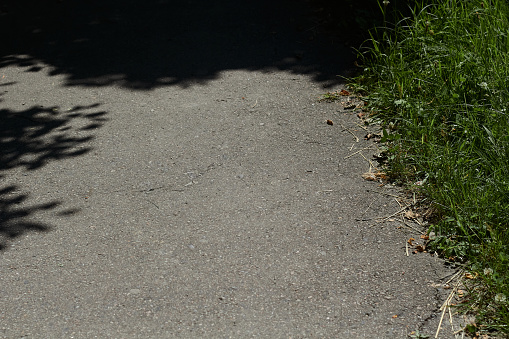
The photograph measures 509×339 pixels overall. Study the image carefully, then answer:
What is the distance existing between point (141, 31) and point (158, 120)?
2304mm

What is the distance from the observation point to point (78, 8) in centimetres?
767

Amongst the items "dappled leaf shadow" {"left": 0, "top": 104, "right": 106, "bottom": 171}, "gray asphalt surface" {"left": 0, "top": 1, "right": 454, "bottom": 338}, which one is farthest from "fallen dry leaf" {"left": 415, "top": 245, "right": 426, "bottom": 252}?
"dappled leaf shadow" {"left": 0, "top": 104, "right": 106, "bottom": 171}

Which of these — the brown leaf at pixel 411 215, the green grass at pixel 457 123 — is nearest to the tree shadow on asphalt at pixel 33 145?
the brown leaf at pixel 411 215

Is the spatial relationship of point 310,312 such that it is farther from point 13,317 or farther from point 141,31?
point 141,31

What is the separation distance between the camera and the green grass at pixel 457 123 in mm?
3223

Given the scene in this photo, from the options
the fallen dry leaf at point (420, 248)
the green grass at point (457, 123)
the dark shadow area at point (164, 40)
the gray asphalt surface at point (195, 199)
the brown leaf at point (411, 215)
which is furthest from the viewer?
the dark shadow area at point (164, 40)

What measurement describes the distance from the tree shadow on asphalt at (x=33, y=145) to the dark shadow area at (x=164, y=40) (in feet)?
2.32

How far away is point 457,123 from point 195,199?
2.03m

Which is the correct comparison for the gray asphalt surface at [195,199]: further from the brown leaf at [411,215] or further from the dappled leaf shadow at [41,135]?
the brown leaf at [411,215]

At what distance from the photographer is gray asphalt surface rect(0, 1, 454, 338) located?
310 cm

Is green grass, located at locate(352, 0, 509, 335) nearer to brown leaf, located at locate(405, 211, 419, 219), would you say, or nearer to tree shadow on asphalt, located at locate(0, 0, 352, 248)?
brown leaf, located at locate(405, 211, 419, 219)

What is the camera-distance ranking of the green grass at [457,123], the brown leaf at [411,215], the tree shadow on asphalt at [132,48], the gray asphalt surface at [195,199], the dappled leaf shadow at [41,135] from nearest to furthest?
the gray asphalt surface at [195,199]
the green grass at [457,123]
the brown leaf at [411,215]
the dappled leaf shadow at [41,135]
the tree shadow on asphalt at [132,48]

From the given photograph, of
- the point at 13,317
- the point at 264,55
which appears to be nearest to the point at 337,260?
the point at 13,317

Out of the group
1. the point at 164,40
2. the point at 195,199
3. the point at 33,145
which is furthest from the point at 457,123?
the point at 164,40
